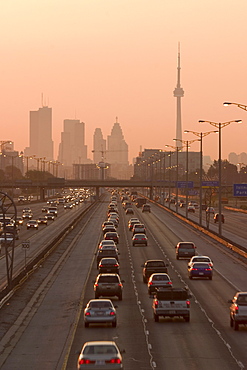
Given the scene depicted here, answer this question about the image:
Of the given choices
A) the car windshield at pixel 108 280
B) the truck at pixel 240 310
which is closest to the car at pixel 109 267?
the car windshield at pixel 108 280

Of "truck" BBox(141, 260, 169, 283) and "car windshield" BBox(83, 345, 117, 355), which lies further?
"truck" BBox(141, 260, 169, 283)

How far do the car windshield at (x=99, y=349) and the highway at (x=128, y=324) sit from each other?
3.81 m

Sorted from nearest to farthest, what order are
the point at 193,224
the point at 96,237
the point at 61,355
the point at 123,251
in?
the point at 61,355 → the point at 123,251 → the point at 96,237 → the point at 193,224

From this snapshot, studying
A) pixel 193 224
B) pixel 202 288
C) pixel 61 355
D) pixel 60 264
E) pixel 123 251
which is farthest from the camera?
pixel 193 224

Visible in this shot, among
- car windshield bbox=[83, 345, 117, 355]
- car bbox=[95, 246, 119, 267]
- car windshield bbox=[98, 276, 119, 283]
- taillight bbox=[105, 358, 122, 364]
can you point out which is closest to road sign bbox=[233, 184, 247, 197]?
car bbox=[95, 246, 119, 267]

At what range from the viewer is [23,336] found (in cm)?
3531

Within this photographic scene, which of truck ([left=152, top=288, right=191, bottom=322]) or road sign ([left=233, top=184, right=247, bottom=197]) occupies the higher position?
road sign ([left=233, top=184, right=247, bottom=197])

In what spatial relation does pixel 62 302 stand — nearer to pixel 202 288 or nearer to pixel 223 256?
pixel 202 288

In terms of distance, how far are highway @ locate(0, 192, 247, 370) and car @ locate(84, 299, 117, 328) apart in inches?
16.7

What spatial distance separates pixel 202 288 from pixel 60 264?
19425mm

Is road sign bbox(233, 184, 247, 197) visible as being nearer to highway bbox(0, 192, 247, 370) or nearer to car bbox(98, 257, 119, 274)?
highway bbox(0, 192, 247, 370)

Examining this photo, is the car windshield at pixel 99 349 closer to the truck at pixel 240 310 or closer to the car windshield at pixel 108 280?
the truck at pixel 240 310

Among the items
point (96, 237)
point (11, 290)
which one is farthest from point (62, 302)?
point (96, 237)

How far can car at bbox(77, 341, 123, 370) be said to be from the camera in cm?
2389
